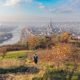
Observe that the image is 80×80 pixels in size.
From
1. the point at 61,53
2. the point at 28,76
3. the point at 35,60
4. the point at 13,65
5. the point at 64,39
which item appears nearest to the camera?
the point at 28,76

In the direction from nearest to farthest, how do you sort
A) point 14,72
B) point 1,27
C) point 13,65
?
point 14,72, point 13,65, point 1,27

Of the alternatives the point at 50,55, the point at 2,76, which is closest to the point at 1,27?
the point at 50,55

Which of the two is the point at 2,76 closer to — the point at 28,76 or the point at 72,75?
the point at 28,76

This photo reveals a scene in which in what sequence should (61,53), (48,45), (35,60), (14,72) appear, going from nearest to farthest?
(14,72) < (35,60) < (61,53) < (48,45)

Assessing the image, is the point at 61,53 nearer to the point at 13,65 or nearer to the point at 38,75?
the point at 13,65

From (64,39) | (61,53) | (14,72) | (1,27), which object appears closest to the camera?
(14,72)

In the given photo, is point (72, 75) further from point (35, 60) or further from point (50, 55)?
point (50, 55)

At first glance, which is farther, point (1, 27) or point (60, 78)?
point (1, 27)

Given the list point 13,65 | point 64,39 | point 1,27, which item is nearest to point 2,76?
point 13,65

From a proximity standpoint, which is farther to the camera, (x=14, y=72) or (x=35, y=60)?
(x=35, y=60)
